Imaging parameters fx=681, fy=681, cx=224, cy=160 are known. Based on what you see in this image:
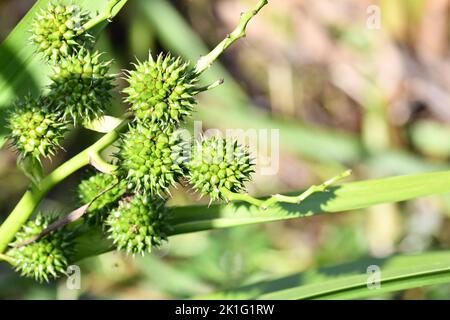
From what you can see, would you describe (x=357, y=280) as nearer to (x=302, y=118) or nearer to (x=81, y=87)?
(x=81, y=87)

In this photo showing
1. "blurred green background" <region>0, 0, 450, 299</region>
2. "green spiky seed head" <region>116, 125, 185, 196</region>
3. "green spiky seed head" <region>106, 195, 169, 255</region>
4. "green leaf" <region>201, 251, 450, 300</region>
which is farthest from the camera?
"blurred green background" <region>0, 0, 450, 299</region>

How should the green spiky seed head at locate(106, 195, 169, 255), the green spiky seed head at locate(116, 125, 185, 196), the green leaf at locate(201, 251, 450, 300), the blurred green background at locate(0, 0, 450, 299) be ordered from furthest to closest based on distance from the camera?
the blurred green background at locate(0, 0, 450, 299) → the green leaf at locate(201, 251, 450, 300) → the green spiky seed head at locate(106, 195, 169, 255) → the green spiky seed head at locate(116, 125, 185, 196)

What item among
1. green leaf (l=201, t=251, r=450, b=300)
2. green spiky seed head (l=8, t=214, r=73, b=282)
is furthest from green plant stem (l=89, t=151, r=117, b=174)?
green leaf (l=201, t=251, r=450, b=300)

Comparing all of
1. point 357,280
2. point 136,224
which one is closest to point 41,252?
point 136,224

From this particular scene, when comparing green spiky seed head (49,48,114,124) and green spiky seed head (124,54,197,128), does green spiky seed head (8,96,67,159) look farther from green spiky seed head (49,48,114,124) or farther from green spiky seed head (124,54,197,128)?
green spiky seed head (124,54,197,128)

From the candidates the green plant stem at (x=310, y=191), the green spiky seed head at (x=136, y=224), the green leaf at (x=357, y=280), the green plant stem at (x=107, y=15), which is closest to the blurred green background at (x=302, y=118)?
the green leaf at (x=357, y=280)

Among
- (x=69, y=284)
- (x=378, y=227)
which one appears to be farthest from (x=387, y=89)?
(x=69, y=284)

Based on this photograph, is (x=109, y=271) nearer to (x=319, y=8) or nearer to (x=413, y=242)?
(x=413, y=242)
